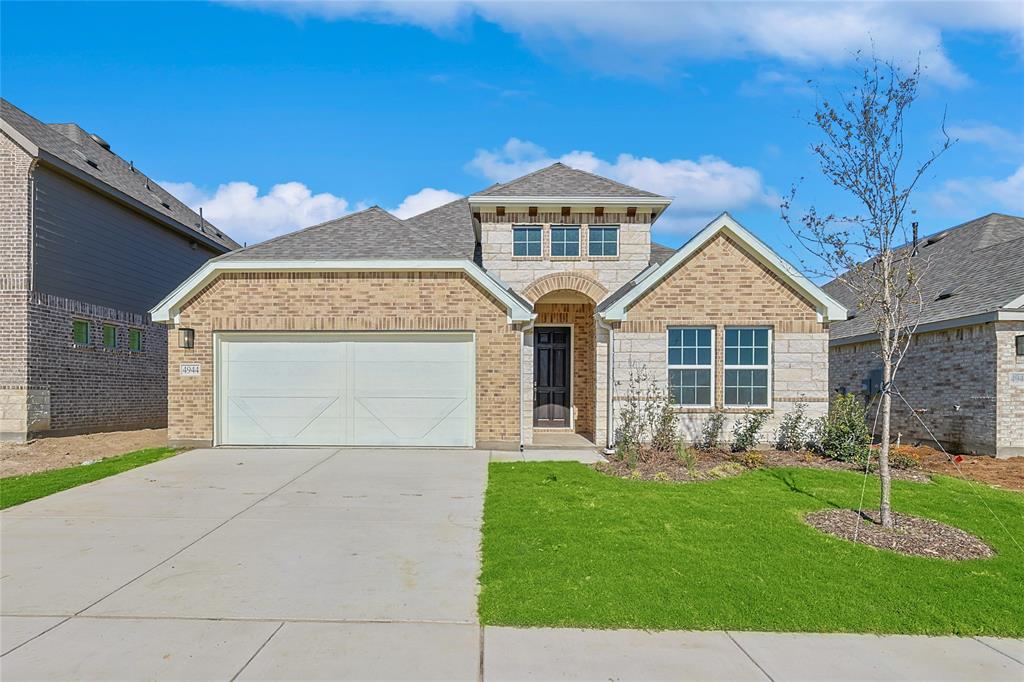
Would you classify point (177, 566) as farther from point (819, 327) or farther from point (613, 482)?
point (819, 327)

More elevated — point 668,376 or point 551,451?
point 668,376

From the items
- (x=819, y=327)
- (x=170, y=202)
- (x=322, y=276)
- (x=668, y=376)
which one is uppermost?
(x=170, y=202)

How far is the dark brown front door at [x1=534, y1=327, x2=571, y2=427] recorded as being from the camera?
1539 centimetres

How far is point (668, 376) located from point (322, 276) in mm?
7534

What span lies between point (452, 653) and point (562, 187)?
11946mm

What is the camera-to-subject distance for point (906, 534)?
6523 millimetres

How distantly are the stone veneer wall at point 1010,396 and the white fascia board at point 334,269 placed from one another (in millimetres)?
9792

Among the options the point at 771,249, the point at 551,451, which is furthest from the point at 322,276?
the point at 771,249

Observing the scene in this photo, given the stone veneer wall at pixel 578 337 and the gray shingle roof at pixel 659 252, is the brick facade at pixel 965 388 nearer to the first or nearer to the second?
the gray shingle roof at pixel 659 252

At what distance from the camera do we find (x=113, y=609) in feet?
15.1

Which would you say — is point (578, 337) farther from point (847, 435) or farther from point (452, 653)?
point (452, 653)

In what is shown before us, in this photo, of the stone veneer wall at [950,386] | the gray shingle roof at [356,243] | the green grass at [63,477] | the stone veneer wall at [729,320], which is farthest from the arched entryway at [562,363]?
the green grass at [63,477]

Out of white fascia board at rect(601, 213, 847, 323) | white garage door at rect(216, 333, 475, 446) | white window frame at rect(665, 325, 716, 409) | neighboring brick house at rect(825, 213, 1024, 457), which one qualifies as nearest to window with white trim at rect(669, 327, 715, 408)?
white window frame at rect(665, 325, 716, 409)

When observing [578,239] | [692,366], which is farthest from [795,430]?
[578,239]
